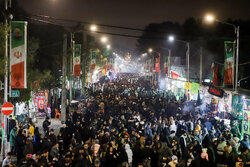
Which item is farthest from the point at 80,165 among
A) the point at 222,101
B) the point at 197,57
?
the point at 197,57

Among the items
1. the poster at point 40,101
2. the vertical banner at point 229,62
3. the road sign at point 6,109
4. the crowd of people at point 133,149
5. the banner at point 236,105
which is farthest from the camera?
the poster at point 40,101

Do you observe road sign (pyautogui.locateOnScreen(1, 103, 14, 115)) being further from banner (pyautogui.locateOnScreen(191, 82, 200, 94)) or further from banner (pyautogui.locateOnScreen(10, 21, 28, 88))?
banner (pyautogui.locateOnScreen(191, 82, 200, 94))

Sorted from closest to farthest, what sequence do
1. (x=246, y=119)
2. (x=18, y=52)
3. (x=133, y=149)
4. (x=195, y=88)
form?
(x=133, y=149), (x=18, y=52), (x=246, y=119), (x=195, y=88)

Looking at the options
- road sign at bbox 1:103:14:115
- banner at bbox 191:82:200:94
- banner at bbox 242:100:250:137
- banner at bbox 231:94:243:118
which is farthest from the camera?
banner at bbox 191:82:200:94

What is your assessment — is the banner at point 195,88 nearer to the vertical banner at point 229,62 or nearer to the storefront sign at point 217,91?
the storefront sign at point 217,91

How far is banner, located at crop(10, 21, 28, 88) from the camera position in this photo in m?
11.5

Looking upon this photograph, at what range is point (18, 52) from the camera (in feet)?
37.8

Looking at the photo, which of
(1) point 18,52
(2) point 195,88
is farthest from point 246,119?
(1) point 18,52

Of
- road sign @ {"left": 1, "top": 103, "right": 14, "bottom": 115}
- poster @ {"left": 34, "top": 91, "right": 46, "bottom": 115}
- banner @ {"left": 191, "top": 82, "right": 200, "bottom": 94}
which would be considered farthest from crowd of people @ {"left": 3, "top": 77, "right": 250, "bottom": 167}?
banner @ {"left": 191, "top": 82, "right": 200, "bottom": 94}

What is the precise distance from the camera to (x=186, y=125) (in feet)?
48.8

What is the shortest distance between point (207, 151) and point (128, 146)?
2769 mm

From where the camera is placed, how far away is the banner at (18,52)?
11508mm

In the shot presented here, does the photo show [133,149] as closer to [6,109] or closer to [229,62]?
[6,109]

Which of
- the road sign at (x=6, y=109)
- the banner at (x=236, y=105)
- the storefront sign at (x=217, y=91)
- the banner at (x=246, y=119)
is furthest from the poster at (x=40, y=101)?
the banner at (x=246, y=119)
